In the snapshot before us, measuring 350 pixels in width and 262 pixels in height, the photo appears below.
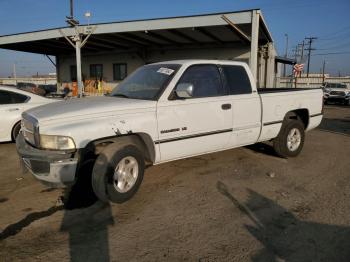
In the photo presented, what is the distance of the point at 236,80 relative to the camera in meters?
5.67

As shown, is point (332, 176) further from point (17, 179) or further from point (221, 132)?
point (17, 179)

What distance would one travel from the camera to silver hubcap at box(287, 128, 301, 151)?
260 inches

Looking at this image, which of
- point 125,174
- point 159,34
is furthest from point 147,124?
point 159,34

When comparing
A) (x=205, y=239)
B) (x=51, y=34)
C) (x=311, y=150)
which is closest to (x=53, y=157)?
(x=205, y=239)

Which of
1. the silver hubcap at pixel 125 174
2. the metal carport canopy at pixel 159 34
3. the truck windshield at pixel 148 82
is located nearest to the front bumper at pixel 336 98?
the metal carport canopy at pixel 159 34

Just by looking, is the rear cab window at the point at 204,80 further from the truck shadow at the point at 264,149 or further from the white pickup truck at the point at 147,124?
the truck shadow at the point at 264,149

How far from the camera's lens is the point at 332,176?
5594mm

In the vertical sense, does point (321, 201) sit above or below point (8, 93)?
below

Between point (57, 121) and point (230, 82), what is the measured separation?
2936 mm

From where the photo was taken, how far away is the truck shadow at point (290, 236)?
10.2 feet

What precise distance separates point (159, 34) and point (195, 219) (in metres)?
16.2

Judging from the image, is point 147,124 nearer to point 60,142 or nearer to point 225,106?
point 60,142

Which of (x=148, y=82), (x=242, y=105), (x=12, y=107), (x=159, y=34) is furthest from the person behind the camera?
(x=159, y=34)

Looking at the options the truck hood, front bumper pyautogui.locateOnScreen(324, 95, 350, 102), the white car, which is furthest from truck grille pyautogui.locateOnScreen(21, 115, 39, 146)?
front bumper pyautogui.locateOnScreen(324, 95, 350, 102)
